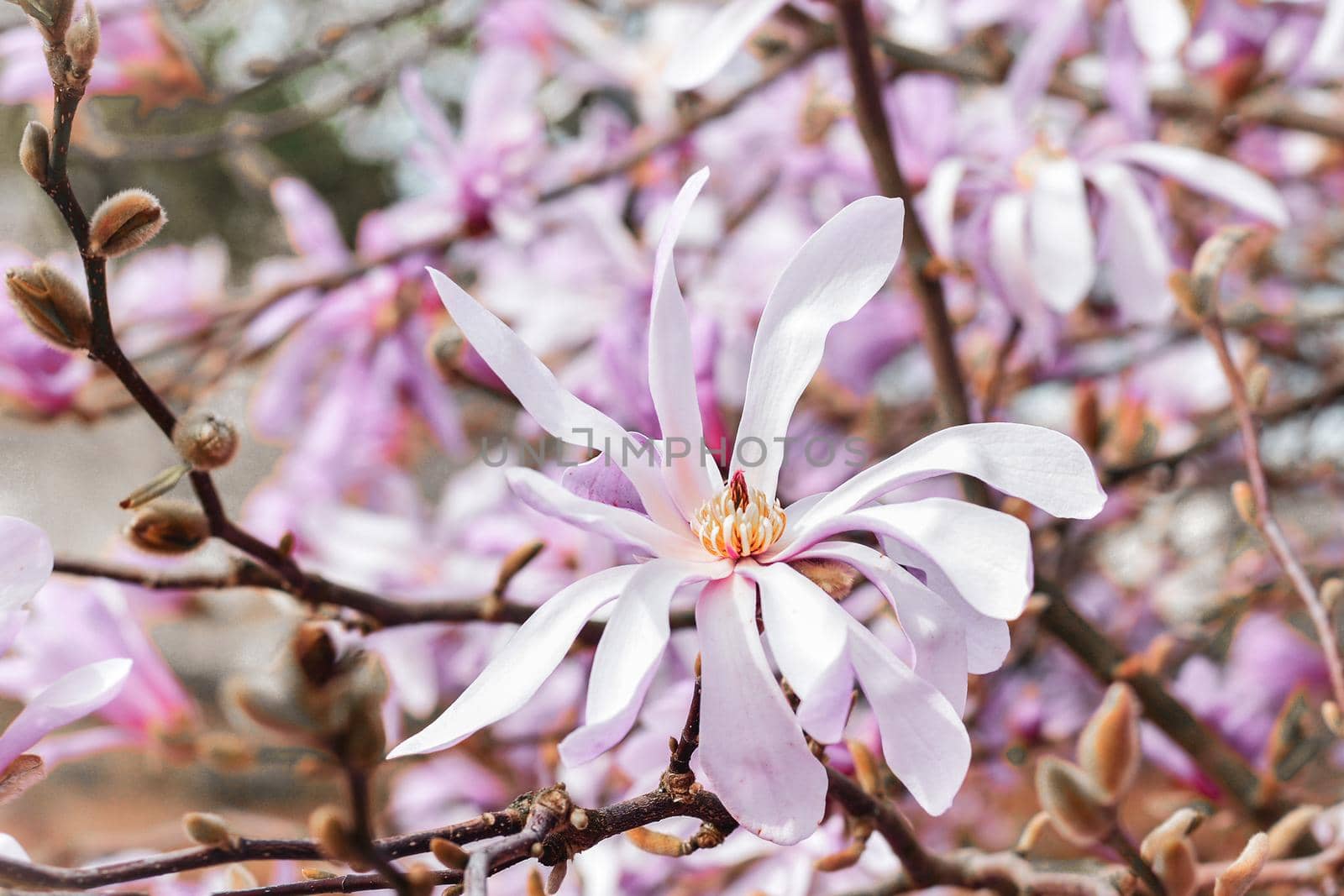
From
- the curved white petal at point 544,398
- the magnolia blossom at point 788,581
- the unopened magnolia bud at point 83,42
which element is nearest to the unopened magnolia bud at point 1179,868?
the magnolia blossom at point 788,581

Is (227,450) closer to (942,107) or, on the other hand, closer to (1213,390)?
(942,107)

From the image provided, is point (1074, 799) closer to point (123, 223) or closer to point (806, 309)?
point (806, 309)

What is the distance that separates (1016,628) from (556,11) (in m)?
0.92

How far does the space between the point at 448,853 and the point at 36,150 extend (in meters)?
0.26

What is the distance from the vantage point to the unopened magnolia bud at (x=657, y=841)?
1.20ft

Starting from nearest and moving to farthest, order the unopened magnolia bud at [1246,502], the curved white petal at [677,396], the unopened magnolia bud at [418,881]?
the unopened magnolia bud at [418,881], the curved white petal at [677,396], the unopened magnolia bud at [1246,502]

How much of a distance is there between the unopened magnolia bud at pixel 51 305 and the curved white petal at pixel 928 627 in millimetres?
282

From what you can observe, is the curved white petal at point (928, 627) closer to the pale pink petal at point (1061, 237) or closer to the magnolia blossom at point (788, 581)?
the magnolia blossom at point (788, 581)

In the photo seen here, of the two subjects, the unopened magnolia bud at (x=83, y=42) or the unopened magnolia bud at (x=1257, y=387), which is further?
the unopened magnolia bud at (x=1257, y=387)

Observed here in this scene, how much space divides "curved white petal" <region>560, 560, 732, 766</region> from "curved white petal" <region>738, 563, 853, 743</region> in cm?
3

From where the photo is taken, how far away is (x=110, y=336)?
387 mm

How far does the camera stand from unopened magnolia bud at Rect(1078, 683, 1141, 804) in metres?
0.36

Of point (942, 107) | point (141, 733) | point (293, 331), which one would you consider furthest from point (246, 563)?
point (942, 107)

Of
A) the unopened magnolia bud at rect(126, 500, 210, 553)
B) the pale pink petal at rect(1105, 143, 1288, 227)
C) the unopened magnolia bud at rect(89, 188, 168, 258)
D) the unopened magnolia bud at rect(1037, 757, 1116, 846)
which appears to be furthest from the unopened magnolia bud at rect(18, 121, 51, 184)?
the pale pink petal at rect(1105, 143, 1288, 227)
